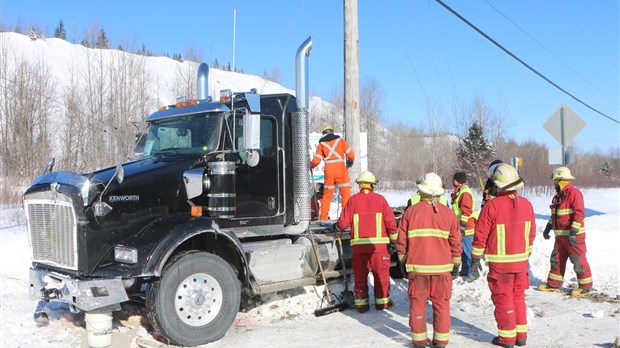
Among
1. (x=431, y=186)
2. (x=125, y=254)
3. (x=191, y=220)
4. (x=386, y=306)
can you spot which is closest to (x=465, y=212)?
(x=386, y=306)

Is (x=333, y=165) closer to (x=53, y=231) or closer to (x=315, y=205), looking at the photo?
(x=315, y=205)

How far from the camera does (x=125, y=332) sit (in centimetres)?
617

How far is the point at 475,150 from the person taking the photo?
3850 centimetres

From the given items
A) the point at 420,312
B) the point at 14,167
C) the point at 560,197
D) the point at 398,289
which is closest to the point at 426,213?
the point at 420,312

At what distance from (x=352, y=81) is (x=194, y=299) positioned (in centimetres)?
543

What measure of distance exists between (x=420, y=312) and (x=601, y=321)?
255 cm

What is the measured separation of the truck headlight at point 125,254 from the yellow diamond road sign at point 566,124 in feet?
31.8

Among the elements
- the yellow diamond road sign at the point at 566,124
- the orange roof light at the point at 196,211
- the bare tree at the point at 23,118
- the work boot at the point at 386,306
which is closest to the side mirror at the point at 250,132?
the orange roof light at the point at 196,211

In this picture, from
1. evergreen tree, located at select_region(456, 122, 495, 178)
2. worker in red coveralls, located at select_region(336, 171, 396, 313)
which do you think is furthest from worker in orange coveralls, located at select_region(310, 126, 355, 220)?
evergreen tree, located at select_region(456, 122, 495, 178)

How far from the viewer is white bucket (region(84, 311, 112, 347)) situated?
5.44 meters

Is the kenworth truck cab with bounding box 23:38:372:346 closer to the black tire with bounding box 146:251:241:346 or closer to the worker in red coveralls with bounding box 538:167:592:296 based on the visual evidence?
the black tire with bounding box 146:251:241:346

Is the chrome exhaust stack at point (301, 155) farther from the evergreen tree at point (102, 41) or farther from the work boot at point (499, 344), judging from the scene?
the evergreen tree at point (102, 41)

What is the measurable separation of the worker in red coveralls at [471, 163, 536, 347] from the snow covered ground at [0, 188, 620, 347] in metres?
0.41

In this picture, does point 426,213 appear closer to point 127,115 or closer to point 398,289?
point 398,289
